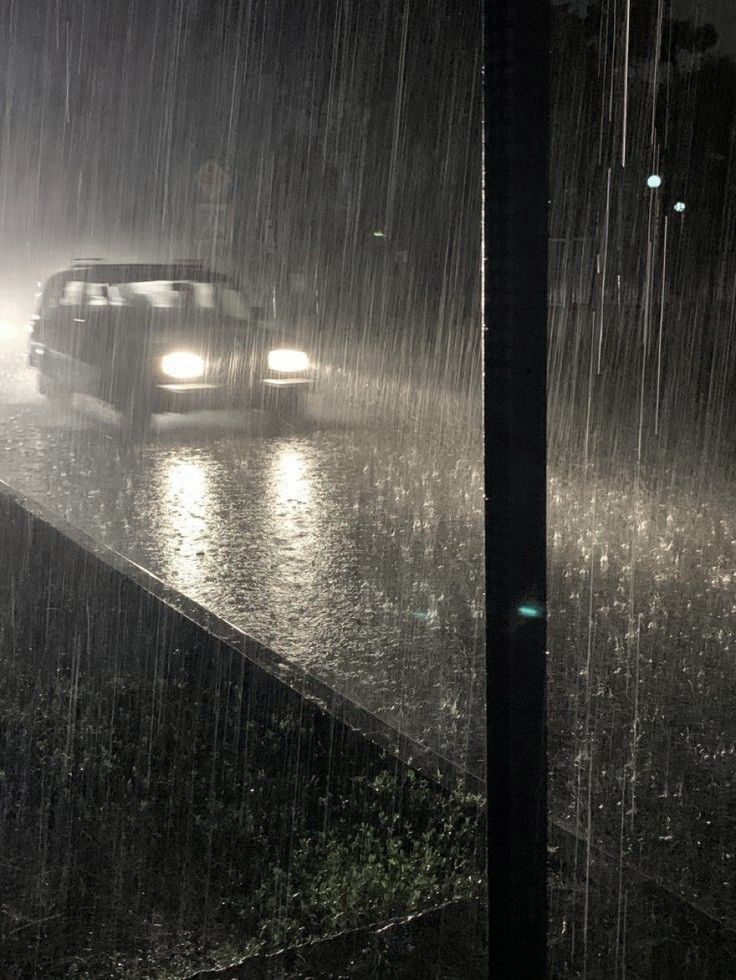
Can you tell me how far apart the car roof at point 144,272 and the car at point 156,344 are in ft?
0.04

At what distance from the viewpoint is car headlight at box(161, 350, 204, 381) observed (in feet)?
43.5

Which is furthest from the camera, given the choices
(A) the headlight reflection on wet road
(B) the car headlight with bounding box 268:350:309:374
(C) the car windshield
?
(B) the car headlight with bounding box 268:350:309:374

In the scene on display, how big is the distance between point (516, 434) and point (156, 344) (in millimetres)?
12236

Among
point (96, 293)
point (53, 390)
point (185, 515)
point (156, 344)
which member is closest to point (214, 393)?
point (156, 344)

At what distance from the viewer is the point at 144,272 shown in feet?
46.6

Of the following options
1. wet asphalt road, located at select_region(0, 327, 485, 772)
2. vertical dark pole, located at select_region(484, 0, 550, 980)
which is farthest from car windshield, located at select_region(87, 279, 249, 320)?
vertical dark pole, located at select_region(484, 0, 550, 980)

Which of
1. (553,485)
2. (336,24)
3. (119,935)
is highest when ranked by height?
(336,24)

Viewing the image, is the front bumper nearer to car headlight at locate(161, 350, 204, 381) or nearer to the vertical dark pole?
car headlight at locate(161, 350, 204, 381)

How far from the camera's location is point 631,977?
2848mm

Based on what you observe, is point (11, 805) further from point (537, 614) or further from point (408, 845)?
point (537, 614)

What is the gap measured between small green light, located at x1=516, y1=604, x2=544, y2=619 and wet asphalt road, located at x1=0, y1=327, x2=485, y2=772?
9.61 ft

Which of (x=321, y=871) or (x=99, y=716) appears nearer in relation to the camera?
(x=321, y=871)

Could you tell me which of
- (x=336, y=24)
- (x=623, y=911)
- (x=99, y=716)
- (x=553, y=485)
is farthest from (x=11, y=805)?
(x=336, y=24)

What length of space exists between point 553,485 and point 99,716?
5.97 metres
